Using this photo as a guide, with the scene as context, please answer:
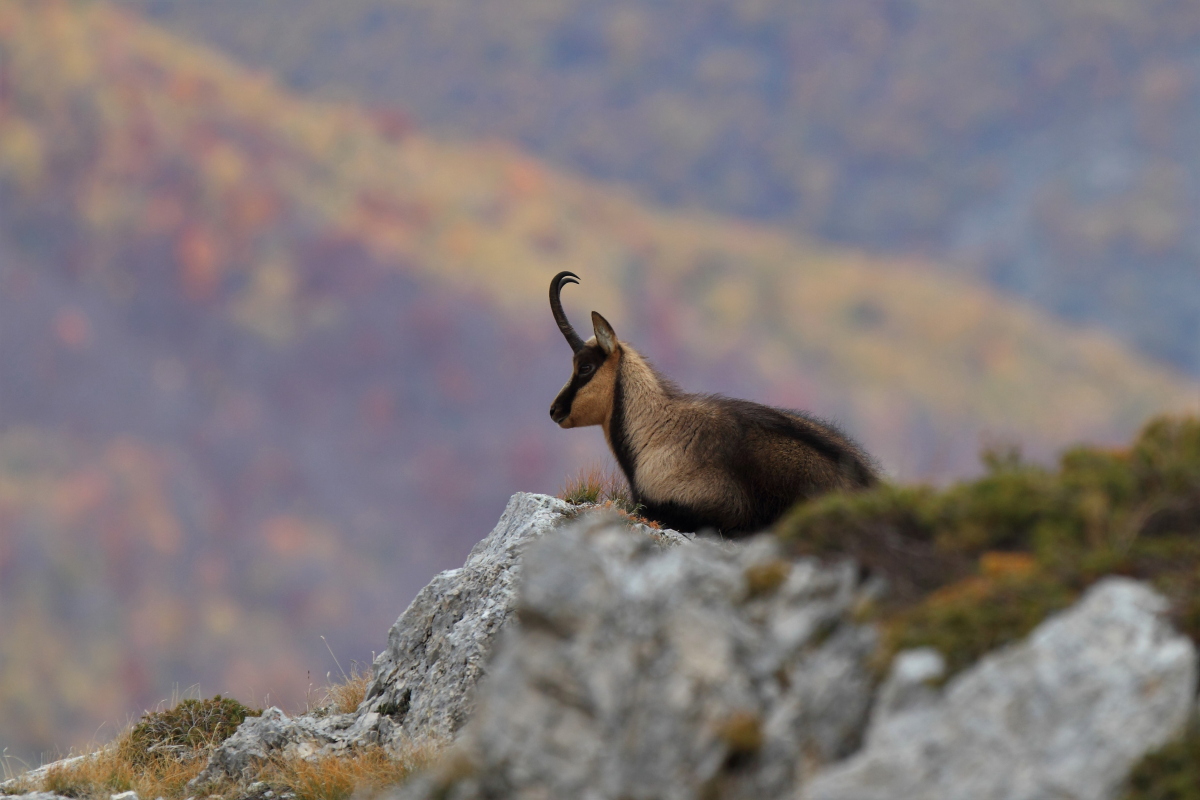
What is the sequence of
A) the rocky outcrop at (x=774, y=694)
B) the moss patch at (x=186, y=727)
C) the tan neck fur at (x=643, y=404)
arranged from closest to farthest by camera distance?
the rocky outcrop at (x=774, y=694)
the moss patch at (x=186, y=727)
the tan neck fur at (x=643, y=404)

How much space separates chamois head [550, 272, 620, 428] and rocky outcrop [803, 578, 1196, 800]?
7246 millimetres

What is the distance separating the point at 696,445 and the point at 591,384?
1.55m

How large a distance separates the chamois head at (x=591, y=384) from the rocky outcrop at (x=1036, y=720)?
725cm

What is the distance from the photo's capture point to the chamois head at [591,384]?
1201cm

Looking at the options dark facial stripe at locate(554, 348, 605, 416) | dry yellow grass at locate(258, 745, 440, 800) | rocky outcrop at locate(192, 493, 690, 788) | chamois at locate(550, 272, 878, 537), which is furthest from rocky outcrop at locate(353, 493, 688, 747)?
dark facial stripe at locate(554, 348, 605, 416)

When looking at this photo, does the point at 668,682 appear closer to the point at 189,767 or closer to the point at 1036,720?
the point at 1036,720

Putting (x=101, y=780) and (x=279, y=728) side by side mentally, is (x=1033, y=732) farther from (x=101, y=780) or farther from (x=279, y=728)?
(x=101, y=780)

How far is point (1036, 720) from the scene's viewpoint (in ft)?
15.3

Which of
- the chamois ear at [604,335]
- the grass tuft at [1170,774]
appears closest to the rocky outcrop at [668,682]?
the grass tuft at [1170,774]

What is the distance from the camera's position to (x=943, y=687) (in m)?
4.94

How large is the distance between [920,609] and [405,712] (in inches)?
239

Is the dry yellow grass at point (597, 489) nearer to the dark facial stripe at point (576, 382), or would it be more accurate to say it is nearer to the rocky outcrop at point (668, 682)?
the dark facial stripe at point (576, 382)

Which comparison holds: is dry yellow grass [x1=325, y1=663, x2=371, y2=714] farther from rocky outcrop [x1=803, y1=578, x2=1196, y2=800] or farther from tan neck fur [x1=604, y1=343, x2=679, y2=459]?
rocky outcrop [x1=803, y1=578, x2=1196, y2=800]

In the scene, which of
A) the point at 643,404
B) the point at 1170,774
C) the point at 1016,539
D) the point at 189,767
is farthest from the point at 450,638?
the point at 1170,774
